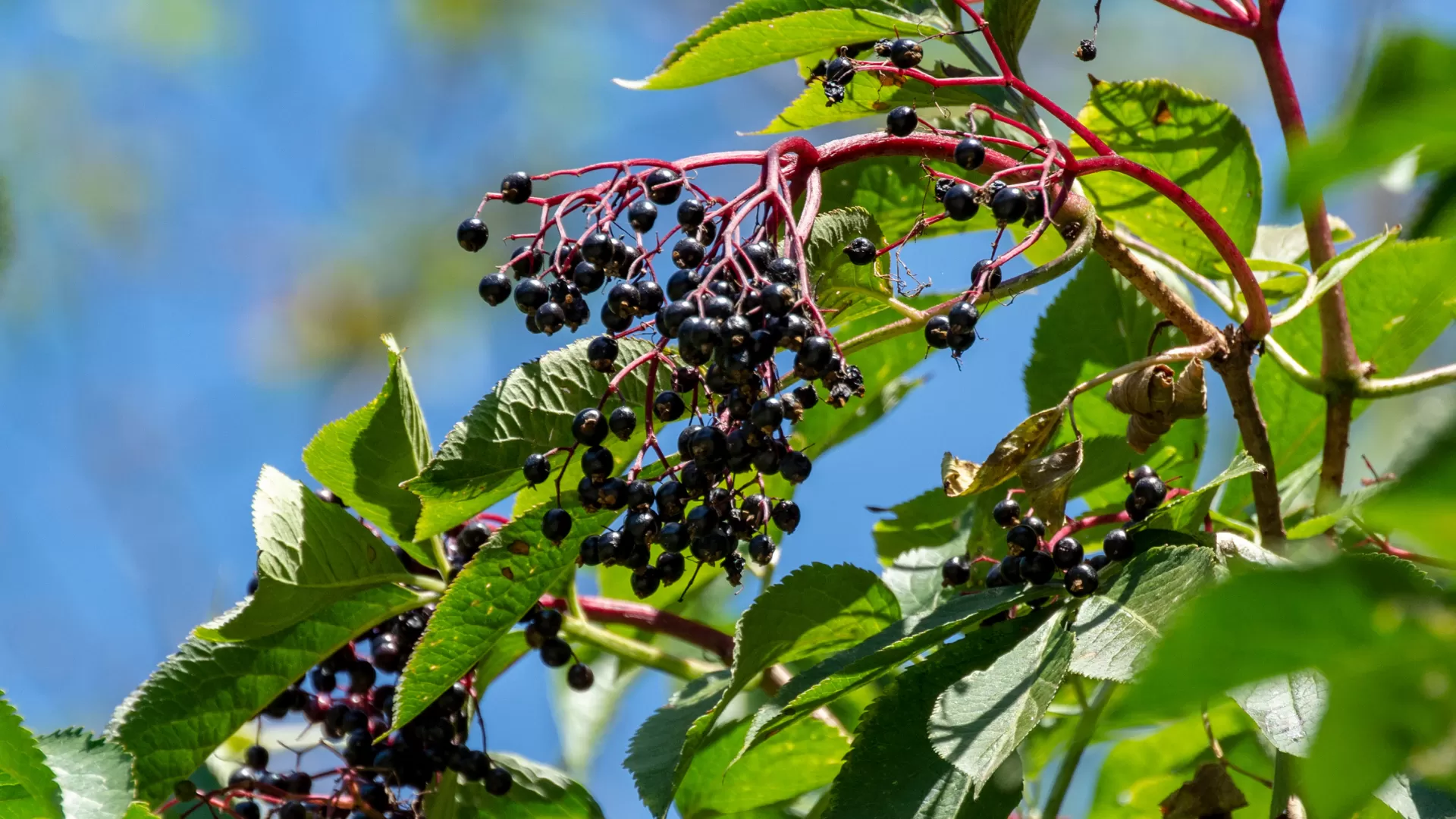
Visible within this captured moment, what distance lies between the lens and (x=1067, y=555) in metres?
1.33

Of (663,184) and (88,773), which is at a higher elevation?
(663,184)

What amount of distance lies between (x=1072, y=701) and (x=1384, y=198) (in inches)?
180

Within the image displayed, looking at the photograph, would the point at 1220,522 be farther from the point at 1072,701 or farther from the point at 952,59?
the point at 952,59

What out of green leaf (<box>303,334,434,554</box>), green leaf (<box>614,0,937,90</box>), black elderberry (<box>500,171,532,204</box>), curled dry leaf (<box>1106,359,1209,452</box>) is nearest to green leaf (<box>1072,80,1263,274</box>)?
green leaf (<box>614,0,937,90</box>)

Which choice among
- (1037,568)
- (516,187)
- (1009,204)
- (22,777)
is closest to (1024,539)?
(1037,568)

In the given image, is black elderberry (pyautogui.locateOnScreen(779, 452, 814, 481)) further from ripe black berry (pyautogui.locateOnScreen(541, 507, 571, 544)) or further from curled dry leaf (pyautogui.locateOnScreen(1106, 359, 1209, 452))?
curled dry leaf (pyautogui.locateOnScreen(1106, 359, 1209, 452))

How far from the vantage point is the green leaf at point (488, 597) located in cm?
143

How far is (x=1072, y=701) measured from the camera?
6.38 feet

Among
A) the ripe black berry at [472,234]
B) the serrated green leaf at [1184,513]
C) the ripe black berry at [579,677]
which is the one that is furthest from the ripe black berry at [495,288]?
the ripe black berry at [579,677]

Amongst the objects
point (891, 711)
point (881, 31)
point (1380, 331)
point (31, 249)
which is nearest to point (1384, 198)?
point (1380, 331)

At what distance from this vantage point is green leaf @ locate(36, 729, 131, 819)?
1357 millimetres

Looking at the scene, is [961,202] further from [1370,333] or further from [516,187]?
[1370,333]

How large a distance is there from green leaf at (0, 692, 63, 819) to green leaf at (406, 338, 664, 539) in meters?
0.43

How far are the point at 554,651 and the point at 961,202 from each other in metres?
0.98
